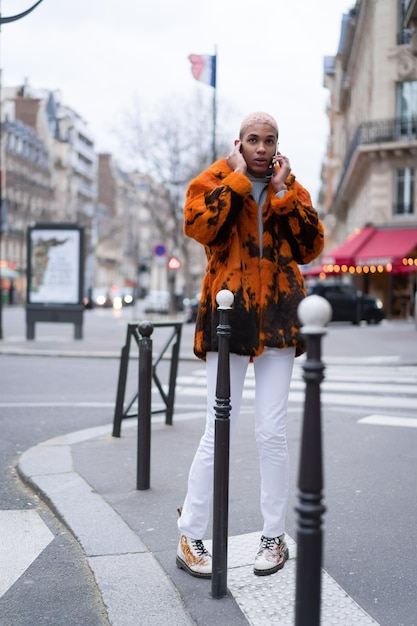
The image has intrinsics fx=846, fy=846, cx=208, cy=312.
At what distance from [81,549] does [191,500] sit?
702 millimetres

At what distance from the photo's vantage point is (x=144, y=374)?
4.82 metres

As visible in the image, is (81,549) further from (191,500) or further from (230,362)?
(230,362)

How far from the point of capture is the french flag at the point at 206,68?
22.5 metres

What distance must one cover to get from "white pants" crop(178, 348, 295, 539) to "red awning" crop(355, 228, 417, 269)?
27.3m

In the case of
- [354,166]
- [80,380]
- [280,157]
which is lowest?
[80,380]

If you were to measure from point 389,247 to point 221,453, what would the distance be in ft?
93.8

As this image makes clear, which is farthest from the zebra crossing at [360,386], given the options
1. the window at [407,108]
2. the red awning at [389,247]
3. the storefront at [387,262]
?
the window at [407,108]

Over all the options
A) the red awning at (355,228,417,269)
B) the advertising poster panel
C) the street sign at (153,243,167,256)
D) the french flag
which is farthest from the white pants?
the red awning at (355,228,417,269)

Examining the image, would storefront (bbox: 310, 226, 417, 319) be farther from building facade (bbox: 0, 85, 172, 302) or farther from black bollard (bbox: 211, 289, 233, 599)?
black bollard (bbox: 211, 289, 233, 599)

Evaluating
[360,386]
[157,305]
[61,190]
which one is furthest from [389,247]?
[61,190]

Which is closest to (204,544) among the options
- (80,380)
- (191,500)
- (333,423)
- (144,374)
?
(191,500)

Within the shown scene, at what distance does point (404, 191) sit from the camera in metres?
32.6

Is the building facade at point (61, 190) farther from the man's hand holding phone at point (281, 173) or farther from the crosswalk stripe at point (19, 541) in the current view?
the man's hand holding phone at point (281, 173)

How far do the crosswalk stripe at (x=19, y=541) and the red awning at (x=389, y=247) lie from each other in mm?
26799
